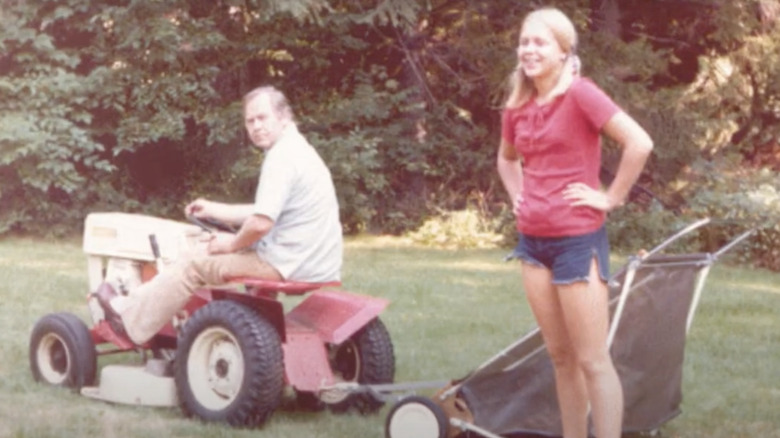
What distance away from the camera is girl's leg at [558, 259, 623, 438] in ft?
14.5

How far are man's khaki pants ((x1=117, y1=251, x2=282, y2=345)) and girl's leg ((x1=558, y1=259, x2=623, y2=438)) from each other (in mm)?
1709

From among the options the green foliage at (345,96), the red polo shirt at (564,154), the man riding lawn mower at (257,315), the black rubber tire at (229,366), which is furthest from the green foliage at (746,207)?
the red polo shirt at (564,154)

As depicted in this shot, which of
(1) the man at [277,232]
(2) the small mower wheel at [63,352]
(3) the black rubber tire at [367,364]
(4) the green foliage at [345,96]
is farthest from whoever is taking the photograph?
(4) the green foliage at [345,96]

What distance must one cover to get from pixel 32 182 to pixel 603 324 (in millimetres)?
12216

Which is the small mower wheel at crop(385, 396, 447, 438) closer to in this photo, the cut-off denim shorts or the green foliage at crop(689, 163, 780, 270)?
the cut-off denim shorts

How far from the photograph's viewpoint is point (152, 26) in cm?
1543

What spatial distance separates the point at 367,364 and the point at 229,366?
0.70m

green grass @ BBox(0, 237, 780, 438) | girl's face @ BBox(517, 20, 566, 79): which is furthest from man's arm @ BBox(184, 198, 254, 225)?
girl's face @ BBox(517, 20, 566, 79)

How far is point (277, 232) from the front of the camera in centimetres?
576

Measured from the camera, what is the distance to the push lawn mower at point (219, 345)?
18.4ft

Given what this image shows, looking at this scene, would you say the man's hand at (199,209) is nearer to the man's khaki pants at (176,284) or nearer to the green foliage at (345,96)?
the man's khaki pants at (176,284)

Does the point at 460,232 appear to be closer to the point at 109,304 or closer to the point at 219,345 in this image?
the point at 109,304

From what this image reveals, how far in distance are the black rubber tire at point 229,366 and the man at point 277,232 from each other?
163 millimetres

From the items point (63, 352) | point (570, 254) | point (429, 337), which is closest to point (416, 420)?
point (570, 254)
